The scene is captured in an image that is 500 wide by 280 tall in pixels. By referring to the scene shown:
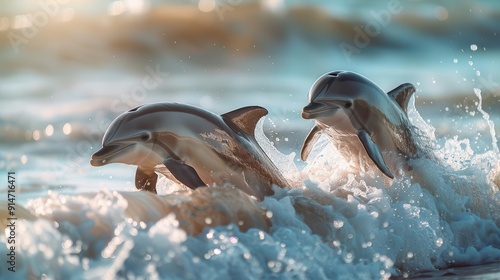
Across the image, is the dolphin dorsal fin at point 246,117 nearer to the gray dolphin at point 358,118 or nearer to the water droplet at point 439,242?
the gray dolphin at point 358,118

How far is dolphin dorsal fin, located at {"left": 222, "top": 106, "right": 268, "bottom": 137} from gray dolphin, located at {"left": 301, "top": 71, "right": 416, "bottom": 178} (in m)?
0.72

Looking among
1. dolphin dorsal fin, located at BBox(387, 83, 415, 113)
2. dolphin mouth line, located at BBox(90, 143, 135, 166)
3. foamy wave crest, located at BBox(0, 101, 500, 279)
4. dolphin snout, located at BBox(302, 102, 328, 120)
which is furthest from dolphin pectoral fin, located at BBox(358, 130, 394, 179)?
dolphin mouth line, located at BBox(90, 143, 135, 166)

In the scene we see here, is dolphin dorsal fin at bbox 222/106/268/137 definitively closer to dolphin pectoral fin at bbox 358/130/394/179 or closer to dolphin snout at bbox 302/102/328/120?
dolphin snout at bbox 302/102/328/120

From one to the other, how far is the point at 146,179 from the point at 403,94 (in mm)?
4169

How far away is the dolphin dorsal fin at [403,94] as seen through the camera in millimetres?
12531

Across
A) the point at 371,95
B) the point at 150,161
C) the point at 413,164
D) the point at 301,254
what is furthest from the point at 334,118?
the point at 301,254

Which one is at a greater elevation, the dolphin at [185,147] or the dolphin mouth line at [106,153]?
the dolphin at [185,147]

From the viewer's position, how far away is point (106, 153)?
9.92 m

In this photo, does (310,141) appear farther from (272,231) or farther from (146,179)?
(272,231)

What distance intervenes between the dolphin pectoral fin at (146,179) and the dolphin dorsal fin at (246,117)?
110 cm

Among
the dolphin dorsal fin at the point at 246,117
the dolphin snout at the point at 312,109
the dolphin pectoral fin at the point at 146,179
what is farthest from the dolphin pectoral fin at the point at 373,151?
the dolphin pectoral fin at the point at 146,179

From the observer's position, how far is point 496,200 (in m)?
13.4

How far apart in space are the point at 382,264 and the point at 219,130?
2.39m

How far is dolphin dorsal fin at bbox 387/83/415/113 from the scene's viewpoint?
1253cm
